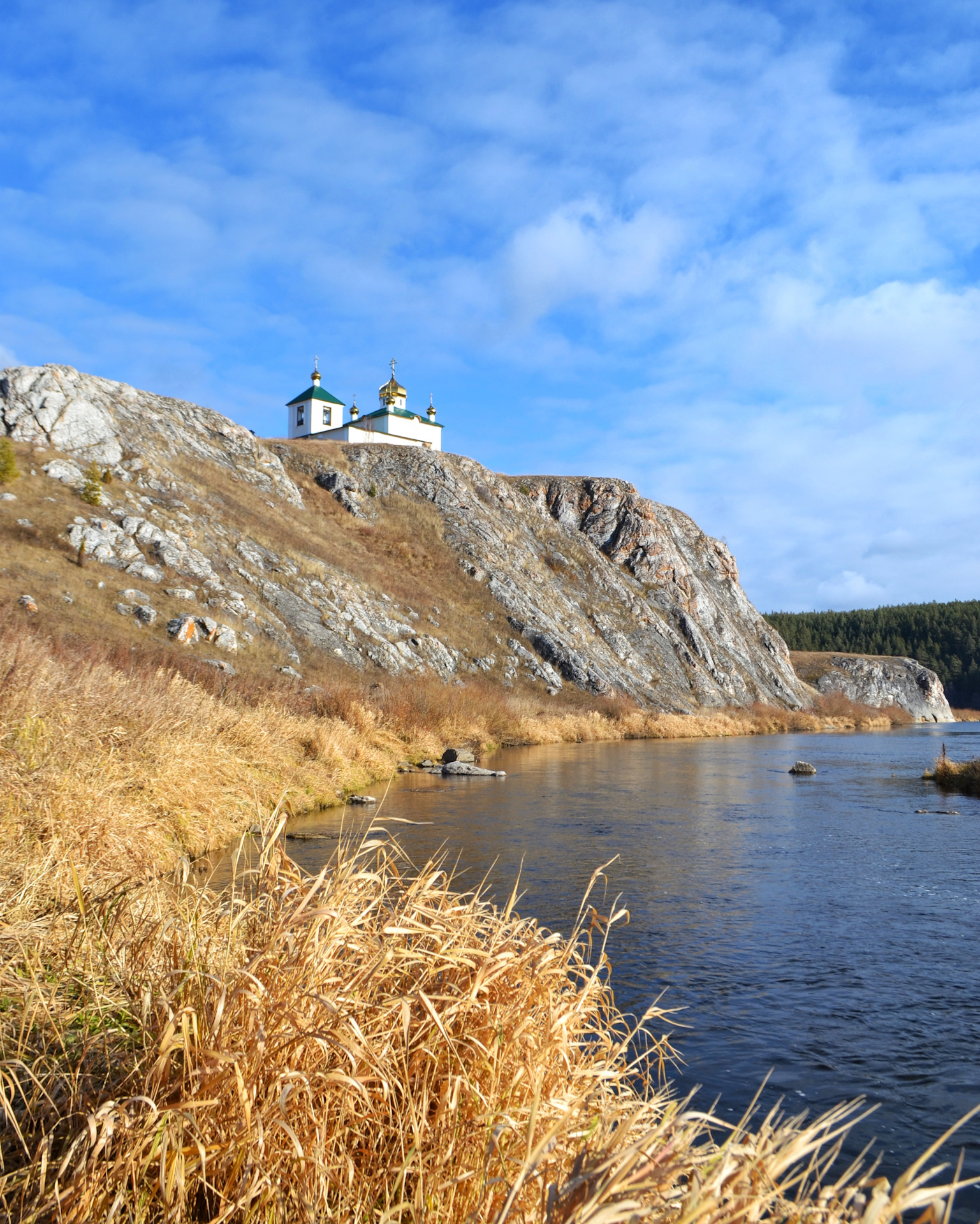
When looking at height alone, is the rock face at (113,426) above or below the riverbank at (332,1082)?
above

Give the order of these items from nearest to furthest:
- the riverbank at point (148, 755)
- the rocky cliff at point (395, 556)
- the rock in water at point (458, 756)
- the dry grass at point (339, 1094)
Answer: the dry grass at point (339, 1094) < the riverbank at point (148, 755) < the rock in water at point (458, 756) < the rocky cliff at point (395, 556)

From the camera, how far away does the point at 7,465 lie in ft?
118

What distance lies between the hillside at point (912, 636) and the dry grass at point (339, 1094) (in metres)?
130

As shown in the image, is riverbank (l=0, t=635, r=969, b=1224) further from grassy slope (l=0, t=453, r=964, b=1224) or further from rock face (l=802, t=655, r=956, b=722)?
rock face (l=802, t=655, r=956, b=722)

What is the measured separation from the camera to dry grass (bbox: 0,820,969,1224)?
2.52m

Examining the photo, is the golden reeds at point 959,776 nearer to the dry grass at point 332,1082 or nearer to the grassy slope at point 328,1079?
the dry grass at point 332,1082

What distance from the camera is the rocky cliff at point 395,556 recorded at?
3822 centimetres

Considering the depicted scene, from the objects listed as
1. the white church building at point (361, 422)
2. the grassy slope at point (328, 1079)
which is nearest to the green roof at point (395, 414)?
the white church building at point (361, 422)

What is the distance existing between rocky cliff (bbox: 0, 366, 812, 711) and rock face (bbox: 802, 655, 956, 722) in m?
15.6

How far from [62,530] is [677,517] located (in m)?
63.2

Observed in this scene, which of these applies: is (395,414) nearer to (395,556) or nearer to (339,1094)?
(395,556)

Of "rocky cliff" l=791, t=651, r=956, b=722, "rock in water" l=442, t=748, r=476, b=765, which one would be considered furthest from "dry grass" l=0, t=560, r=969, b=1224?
"rocky cliff" l=791, t=651, r=956, b=722

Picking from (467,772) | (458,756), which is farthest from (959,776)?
(458,756)

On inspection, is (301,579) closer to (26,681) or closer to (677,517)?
(26,681)
